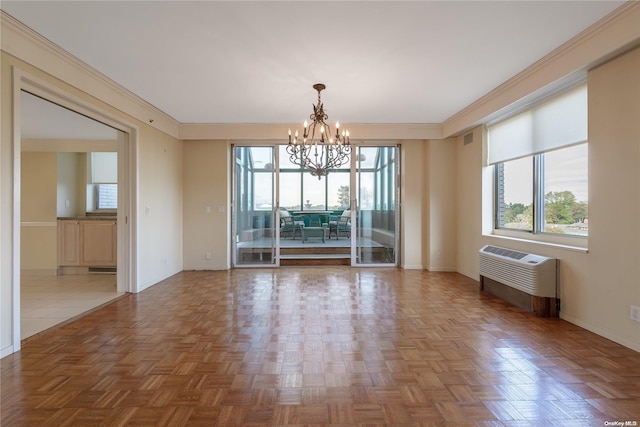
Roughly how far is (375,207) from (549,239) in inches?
113

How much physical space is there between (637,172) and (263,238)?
5047mm

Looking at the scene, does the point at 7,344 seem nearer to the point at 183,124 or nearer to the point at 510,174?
the point at 183,124

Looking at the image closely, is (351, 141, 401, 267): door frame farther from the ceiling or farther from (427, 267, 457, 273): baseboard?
the ceiling

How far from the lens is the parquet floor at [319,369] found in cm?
164

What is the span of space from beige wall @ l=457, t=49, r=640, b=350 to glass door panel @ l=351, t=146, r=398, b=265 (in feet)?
9.79

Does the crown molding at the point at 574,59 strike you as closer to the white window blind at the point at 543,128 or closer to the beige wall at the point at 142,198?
the white window blind at the point at 543,128

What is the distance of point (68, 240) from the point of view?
16.8 ft

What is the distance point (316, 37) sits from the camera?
2.56 metres

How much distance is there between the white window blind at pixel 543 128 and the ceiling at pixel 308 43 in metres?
0.53

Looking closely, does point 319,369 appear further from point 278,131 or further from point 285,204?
point 285,204

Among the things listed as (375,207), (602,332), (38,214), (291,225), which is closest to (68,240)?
(38,214)

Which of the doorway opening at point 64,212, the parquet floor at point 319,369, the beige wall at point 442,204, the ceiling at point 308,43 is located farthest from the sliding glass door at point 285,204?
the parquet floor at point 319,369

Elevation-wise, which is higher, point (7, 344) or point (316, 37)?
point (316, 37)

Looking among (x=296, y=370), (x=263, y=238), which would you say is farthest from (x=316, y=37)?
(x=263, y=238)
